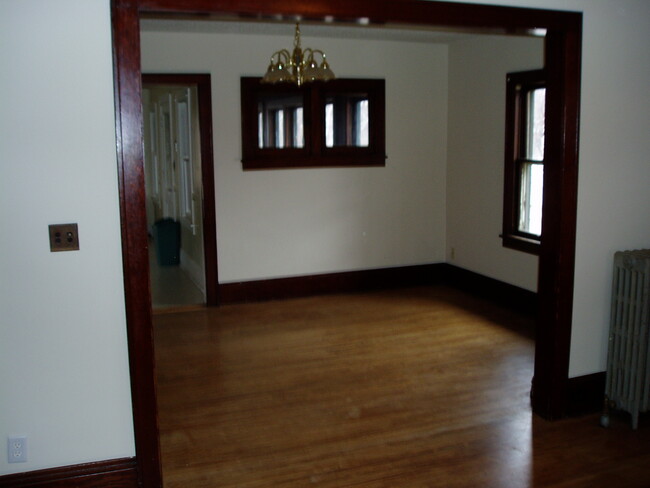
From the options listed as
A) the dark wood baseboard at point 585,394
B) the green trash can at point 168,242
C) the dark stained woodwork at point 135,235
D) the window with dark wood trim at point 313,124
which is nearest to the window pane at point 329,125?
the window with dark wood trim at point 313,124

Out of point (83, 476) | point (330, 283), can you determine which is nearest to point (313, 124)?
point (330, 283)

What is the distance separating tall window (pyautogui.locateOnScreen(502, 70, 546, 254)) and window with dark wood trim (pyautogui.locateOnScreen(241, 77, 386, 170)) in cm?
137

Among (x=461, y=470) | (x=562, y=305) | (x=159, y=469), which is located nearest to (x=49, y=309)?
(x=159, y=469)

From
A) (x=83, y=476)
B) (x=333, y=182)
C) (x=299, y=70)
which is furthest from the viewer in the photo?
(x=333, y=182)

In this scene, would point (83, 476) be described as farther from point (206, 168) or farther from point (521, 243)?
point (521, 243)

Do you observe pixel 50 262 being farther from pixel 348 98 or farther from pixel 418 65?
pixel 418 65

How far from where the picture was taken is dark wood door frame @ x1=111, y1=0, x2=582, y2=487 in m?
2.62

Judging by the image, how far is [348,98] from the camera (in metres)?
6.48

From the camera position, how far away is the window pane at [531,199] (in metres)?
5.58

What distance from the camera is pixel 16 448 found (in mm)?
2713

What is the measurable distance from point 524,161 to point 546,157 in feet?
7.12

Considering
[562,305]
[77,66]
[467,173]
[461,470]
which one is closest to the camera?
[77,66]

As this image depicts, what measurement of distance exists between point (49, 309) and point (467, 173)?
4.71 m

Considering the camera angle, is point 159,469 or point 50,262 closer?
point 50,262
